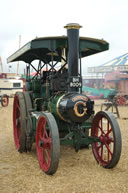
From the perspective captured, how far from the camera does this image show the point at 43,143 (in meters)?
3.37

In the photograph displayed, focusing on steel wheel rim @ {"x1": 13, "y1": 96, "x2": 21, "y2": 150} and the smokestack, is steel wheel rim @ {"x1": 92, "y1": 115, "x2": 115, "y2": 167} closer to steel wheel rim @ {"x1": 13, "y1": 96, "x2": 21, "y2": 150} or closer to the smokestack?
the smokestack

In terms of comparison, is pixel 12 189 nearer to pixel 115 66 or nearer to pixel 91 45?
pixel 91 45

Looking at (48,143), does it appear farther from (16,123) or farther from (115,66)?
(115,66)

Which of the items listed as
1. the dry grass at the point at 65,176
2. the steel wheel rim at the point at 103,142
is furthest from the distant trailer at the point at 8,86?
the steel wheel rim at the point at 103,142

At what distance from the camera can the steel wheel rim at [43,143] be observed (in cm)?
330

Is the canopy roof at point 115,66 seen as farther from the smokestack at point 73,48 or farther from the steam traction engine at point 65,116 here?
the smokestack at point 73,48

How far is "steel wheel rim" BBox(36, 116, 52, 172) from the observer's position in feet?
10.8

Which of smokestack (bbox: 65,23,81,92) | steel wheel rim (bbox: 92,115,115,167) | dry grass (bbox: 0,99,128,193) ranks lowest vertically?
dry grass (bbox: 0,99,128,193)

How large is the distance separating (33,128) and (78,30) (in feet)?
5.59

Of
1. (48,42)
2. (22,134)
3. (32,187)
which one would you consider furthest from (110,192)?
(48,42)

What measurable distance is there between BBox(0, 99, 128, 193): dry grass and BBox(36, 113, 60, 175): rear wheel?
13 centimetres

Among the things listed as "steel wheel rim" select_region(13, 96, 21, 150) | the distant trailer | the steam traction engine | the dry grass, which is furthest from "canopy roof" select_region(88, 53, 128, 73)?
the dry grass

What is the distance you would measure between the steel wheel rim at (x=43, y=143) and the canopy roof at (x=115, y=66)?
14.7 metres

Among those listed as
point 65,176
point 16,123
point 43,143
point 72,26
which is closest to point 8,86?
point 16,123
